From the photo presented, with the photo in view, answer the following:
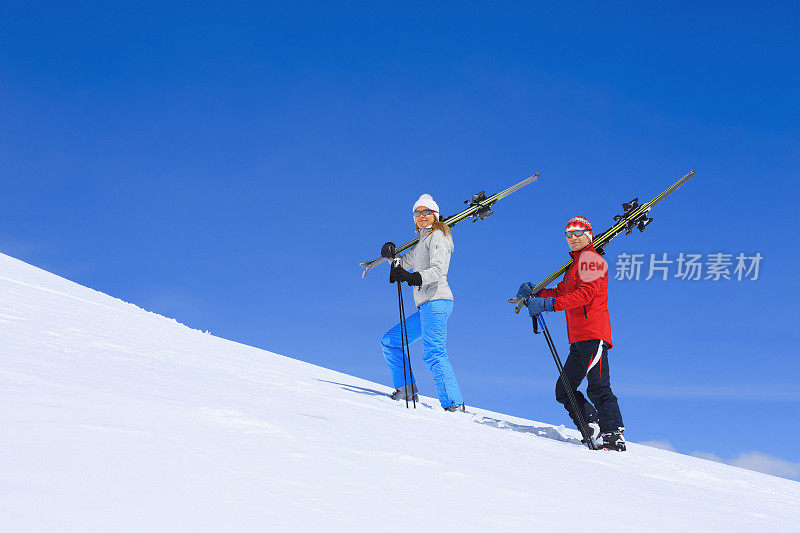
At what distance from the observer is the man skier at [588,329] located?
20.0 ft

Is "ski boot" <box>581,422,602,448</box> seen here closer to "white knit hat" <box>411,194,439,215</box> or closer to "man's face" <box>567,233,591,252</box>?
"man's face" <box>567,233,591,252</box>

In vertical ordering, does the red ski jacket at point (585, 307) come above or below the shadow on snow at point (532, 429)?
above

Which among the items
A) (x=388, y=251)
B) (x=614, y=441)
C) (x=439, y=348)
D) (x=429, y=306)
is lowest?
(x=614, y=441)

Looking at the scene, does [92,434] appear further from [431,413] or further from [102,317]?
[102,317]

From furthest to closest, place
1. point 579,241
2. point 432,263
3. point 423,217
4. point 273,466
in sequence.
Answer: point 423,217 < point 432,263 < point 579,241 < point 273,466

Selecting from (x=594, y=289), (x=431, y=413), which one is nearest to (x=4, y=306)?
(x=431, y=413)

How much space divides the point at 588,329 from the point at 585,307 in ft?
0.66

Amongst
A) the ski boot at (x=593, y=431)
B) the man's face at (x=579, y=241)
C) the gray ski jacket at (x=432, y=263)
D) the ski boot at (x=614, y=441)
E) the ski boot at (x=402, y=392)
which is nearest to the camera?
the ski boot at (x=614, y=441)

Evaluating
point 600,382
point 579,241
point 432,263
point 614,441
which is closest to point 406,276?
point 432,263

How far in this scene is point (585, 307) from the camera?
6.24 m

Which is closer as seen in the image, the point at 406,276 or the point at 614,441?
the point at 614,441

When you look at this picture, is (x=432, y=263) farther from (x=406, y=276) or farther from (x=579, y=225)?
(x=579, y=225)

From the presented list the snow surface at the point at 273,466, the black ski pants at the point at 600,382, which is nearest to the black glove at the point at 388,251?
the snow surface at the point at 273,466

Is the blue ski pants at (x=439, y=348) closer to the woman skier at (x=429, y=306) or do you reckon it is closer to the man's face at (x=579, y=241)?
the woman skier at (x=429, y=306)
